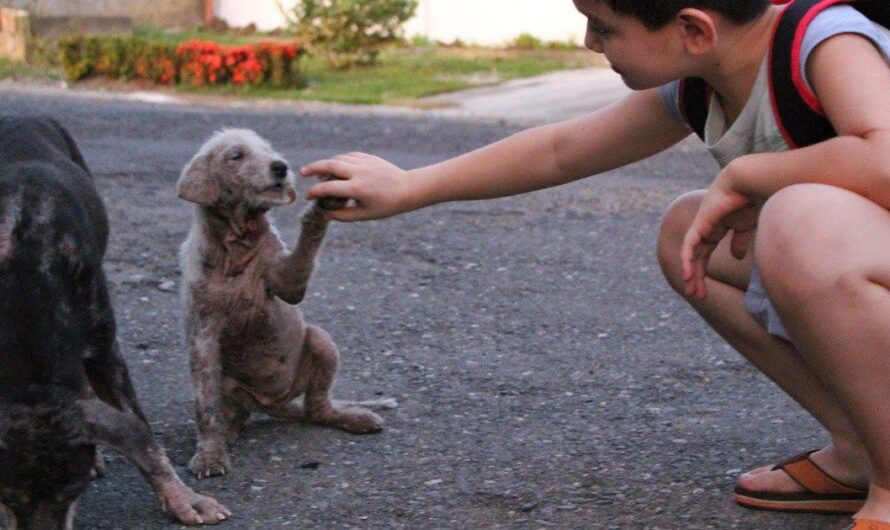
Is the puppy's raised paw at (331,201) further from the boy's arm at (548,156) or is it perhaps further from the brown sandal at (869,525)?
the brown sandal at (869,525)

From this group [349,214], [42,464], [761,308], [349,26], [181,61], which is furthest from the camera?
[349,26]

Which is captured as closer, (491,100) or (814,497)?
(814,497)

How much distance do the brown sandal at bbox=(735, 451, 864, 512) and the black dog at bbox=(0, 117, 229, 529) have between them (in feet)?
4.69

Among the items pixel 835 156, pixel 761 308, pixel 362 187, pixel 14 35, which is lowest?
A: pixel 14 35

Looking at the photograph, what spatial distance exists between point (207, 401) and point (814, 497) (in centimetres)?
178

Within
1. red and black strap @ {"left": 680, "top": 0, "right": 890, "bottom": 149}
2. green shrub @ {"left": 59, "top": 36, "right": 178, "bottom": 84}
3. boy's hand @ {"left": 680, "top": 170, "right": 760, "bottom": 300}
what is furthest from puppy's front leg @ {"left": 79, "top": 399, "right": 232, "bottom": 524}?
green shrub @ {"left": 59, "top": 36, "right": 178, "bottom": 84}

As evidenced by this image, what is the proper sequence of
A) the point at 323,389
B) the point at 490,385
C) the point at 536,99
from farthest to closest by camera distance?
the point at 536,99
the point at 490,385
the point at 323,389

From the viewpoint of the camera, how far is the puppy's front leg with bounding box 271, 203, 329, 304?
3.70 metres

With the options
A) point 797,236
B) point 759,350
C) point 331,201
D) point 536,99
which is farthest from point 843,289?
point 536,99

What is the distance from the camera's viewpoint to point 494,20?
70.9 feet

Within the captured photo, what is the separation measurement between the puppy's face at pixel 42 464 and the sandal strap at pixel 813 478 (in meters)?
1.80

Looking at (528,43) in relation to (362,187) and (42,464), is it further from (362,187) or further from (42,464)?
(42,464)

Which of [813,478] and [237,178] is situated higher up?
[237,178]

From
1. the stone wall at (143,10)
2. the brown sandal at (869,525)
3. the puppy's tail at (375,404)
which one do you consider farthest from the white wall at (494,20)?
the brown sandal at (869,525)
